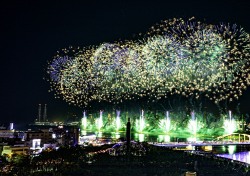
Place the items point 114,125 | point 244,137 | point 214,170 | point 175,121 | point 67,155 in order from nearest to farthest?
point 214,170 → point 67,155 → point 244,137 → point 175,121 → point 114,125

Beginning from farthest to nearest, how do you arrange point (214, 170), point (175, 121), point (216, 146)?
point (175, 121) → point (216, 146) → point (214, 170)

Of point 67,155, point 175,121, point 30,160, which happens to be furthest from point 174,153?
point 175,121

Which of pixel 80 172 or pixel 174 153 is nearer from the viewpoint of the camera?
pixel 80 172

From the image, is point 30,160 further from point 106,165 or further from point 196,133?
point 196,133

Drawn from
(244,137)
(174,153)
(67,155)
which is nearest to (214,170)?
(174,153)

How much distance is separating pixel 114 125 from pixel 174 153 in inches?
1811

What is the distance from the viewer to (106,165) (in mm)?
23672

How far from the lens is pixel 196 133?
54.0 metres

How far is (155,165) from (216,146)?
66.4ft

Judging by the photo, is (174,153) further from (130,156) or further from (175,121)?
(175,121)

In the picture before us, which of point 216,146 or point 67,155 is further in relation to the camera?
point 216,146

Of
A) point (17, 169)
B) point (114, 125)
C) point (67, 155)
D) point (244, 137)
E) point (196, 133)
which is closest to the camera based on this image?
point (17, 169)

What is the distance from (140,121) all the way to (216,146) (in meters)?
23.6

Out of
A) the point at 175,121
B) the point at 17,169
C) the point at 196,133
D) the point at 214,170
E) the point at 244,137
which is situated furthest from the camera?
the point at 175,121
